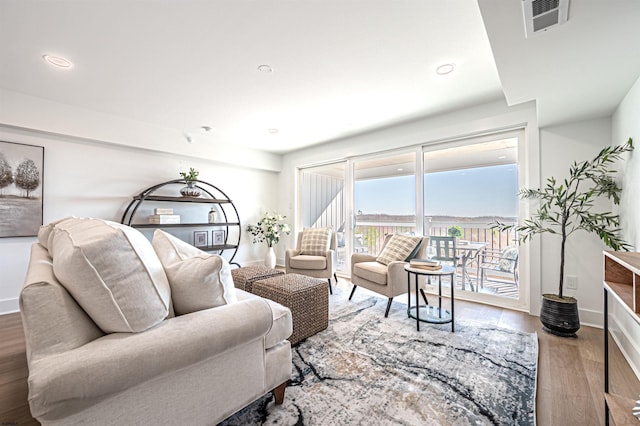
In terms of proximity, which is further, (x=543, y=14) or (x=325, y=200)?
(x=325, y=200)

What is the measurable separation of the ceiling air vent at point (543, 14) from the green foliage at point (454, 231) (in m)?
2.46

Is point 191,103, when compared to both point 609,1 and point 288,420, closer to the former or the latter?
point 288,420

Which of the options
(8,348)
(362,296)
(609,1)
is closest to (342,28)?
(609,1)

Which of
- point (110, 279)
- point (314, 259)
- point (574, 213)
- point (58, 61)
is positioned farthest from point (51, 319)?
point (574, 213)

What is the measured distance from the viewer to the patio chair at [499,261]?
124 inches

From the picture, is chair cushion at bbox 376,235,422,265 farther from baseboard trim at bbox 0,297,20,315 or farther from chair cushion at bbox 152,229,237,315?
baseboard trim at bbox 0,297,20,315

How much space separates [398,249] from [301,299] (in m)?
1.40

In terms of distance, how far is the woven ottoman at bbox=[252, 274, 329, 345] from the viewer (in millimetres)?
2195

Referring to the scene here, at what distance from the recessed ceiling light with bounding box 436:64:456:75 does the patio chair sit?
2.09 metres

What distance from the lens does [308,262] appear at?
3.73 meters

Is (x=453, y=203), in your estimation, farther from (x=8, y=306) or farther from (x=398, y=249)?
(x=8, y=306)

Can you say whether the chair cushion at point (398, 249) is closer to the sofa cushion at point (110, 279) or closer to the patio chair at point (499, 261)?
the patio chair at point (499, 261)

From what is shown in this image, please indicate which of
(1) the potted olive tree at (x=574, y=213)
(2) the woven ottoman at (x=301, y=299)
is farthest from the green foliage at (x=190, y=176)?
(1) the potted olive tree at (x=574, y=213)

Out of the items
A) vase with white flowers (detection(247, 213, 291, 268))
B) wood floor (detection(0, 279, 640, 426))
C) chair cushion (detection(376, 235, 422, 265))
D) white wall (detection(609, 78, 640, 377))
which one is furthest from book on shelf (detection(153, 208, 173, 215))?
white wall (detection(609, 78, 640, 377))
